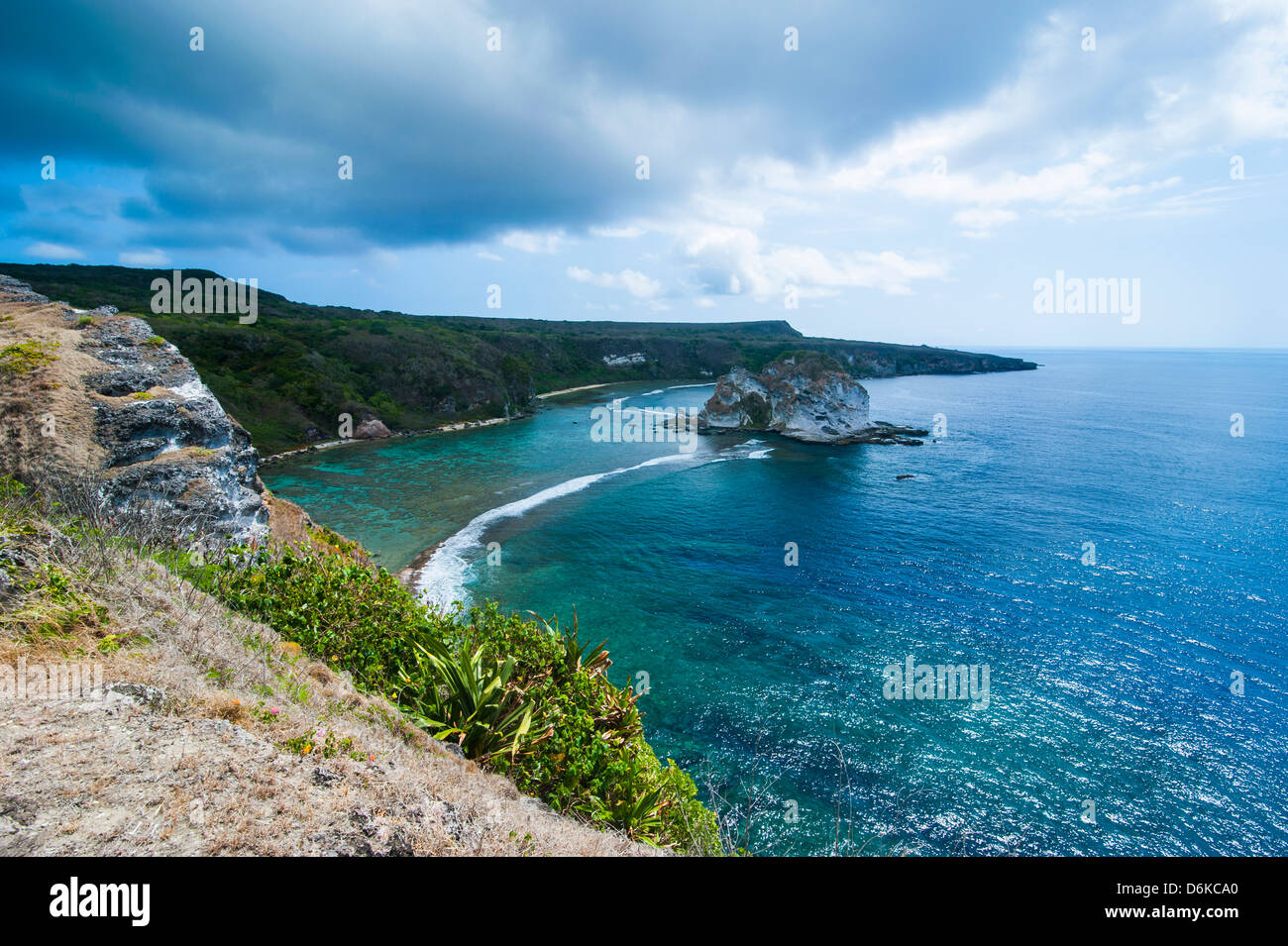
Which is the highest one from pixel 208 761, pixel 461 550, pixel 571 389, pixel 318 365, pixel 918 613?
pixel 571 389

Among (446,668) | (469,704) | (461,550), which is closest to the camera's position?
(469,704)

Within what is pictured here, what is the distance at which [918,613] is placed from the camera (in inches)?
865

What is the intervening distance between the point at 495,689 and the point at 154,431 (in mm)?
9812

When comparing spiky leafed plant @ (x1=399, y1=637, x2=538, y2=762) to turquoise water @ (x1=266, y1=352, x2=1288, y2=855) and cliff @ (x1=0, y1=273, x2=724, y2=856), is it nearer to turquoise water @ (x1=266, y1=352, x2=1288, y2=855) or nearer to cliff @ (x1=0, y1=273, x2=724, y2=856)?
cliff @ (x1=0, y1=273, x2=724, y2=856)

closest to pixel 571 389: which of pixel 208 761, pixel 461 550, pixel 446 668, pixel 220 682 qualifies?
pixel 461 550

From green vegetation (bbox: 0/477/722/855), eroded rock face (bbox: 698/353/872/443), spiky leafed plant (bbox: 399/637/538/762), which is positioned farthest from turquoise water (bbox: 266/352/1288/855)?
eroded rock face (bbox: 698/353/872/443)

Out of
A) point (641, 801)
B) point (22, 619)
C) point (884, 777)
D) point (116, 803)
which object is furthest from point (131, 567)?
point (884, 777)

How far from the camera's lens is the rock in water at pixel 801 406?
64438 millimetres

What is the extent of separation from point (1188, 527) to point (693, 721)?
34.8 m

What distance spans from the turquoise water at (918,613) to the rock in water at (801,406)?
13.6 meters

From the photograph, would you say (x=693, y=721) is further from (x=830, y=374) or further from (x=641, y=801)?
(x=830, y=374)

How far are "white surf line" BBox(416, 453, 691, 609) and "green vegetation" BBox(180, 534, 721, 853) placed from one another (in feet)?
13.3

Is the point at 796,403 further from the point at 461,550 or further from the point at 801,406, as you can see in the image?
the point at 461,550
